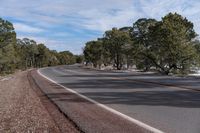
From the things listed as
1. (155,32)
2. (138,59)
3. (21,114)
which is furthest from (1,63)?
(21,114)

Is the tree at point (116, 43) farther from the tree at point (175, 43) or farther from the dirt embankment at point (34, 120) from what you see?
the dirt embankment at point (34, 120)

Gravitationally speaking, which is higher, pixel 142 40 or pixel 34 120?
pixel 142 40

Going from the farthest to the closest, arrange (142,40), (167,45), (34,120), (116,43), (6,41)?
(6,41) → (116,43) → (142,40) → (167,45) → (34,120)

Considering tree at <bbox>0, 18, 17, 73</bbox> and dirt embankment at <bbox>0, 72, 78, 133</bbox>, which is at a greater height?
tree at <bbox>0, 18, 17, 73</bbox>

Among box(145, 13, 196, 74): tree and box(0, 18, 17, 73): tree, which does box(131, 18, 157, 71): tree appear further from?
box(0, 18, 17, 73): tree

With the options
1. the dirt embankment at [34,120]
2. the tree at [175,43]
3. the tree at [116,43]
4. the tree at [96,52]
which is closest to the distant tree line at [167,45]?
the tree at [175,43]

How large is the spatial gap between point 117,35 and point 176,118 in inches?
3077

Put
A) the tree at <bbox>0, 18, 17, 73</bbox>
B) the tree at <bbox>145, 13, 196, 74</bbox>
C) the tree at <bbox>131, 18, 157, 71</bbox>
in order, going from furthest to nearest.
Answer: the tree at <bbox>0, 18, 17, 73</bbox> → the tree at <bbox>131, 18, 157, 71</bbox> → the tree at <bbox>145, 13, 196, 74</bbox>

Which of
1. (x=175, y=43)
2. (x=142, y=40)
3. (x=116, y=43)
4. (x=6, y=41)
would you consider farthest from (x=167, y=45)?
(x=6, y=41)

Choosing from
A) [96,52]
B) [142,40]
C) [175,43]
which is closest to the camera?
[175,43]

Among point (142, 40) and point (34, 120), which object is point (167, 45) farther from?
point (34, 120)

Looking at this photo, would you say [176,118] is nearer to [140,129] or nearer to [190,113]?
[190,113]

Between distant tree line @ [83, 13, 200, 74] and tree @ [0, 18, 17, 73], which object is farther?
tree @ [0, 18, 17, 73]

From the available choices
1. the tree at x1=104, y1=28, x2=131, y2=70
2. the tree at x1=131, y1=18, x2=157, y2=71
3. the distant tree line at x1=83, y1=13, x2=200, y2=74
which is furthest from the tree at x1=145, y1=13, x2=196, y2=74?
the tree at x1=104, y1=28, x2=131, y2=70
